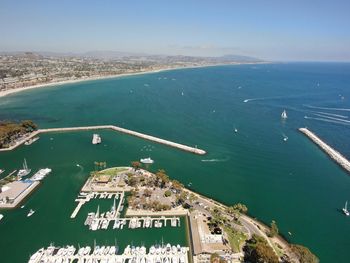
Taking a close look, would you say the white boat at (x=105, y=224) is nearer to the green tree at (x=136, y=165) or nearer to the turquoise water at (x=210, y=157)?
the turquoise water at (x=210, y=157)

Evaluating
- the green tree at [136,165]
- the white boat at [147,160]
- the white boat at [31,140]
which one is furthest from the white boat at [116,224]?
the white boat at [31,140]

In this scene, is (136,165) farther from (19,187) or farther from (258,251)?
(258,251)

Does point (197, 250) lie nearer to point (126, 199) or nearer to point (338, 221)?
point (126, 199)

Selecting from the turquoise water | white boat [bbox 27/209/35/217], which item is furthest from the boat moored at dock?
white boat [bbox 27/209/35/217]

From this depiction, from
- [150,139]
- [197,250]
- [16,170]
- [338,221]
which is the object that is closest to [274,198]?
[338,221]

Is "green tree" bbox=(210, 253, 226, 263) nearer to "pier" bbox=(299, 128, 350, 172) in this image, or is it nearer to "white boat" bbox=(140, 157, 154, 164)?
"white boat" bbox=(140, 157, 154, 164)

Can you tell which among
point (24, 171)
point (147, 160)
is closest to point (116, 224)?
point (147, 160)
